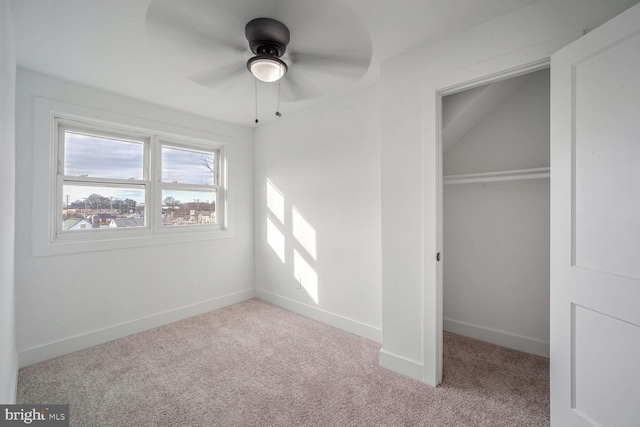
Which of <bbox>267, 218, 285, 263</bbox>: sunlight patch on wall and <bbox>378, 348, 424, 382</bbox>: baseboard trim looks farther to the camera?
<bbox>267, 218, 285, 263</bbox>: sunlight patch on wall

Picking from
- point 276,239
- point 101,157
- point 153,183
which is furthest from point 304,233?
point 101,157

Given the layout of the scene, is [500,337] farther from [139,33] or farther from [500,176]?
[139,33]

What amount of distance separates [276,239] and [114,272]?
177 centimetres

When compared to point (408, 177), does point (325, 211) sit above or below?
below

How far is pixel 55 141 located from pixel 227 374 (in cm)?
259

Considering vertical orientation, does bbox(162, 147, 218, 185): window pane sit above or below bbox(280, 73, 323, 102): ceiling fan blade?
below

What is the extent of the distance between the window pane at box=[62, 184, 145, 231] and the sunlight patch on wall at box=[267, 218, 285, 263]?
147 cm

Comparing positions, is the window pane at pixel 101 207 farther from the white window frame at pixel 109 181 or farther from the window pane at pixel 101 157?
the window pane at pixel 101 157

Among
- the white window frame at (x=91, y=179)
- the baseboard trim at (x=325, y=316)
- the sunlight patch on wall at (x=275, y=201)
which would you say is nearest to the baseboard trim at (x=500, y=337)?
the baseboard trim at (x=325, y=316)

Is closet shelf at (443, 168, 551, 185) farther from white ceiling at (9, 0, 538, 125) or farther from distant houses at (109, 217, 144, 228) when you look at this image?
distant houses at (109, 217, 144, 228)

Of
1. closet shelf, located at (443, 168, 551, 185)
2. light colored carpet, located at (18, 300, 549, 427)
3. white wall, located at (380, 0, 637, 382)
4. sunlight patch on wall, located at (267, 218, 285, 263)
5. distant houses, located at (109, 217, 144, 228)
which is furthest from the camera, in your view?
sunlight patch on wall, located at (267, 218, 285, 263)

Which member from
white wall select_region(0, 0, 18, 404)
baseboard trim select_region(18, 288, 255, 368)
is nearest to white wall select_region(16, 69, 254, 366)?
baseboard trim select_region(18, 288, 255, 368)

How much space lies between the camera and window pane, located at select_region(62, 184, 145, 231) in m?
2.69

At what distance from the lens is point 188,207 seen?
3.53 metres
